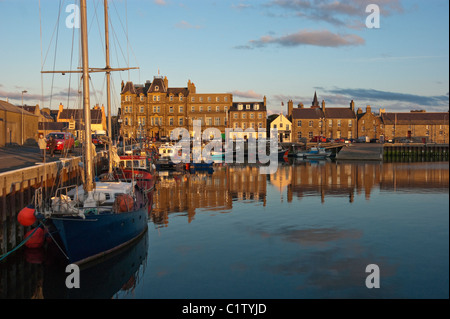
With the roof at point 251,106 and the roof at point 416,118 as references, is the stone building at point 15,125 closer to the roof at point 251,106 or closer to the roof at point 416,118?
the roof at point 251,106

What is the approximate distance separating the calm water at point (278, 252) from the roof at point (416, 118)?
94.3 meters

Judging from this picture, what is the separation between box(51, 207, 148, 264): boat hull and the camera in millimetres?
16922

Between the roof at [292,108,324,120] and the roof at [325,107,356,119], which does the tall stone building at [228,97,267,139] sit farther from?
the roof at [325,107,356,119]

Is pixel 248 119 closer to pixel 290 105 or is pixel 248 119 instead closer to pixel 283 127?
pixel 283 127

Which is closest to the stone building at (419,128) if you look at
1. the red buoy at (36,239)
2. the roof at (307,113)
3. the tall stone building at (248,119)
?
the roof at (307,113)

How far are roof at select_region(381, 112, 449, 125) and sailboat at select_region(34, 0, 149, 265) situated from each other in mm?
115898

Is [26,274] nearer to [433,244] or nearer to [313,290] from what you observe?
[313,290]

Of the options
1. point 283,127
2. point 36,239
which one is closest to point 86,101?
point 36,239

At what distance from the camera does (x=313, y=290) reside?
51.4ft

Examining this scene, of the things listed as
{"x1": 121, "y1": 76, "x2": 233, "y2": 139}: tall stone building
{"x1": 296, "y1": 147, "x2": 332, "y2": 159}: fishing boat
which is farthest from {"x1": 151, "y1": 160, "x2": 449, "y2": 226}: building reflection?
{"x1": 121, "y1": 76, "x2": 233, "y2": 139}: tall stone building

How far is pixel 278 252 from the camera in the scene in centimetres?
2041
